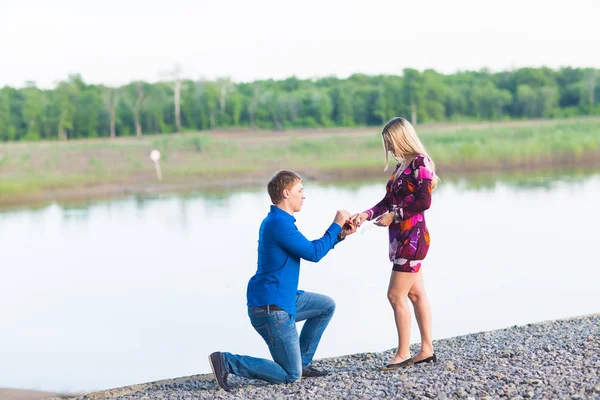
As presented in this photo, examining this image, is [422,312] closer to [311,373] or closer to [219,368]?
[311,373]

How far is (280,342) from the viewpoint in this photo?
189 inches

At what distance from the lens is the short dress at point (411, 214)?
493 centimetres

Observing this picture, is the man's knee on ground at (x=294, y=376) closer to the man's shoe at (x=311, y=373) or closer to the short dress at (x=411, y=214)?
the man's shoe at (x=311, y=373)

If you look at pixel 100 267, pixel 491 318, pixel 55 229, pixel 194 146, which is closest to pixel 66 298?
pixel 100 267

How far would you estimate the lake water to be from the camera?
23.0 feet

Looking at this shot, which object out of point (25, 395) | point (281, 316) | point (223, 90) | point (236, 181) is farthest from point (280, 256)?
point (223, 90)

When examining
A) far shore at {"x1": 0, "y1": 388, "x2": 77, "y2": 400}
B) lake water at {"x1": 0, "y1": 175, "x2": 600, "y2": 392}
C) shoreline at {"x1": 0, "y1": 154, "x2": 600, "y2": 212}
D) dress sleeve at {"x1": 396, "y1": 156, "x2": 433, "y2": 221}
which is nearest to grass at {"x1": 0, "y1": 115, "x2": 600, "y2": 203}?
shoreline at {"x1": 0, "y1": 154, "x2": 600, "y2": 212}

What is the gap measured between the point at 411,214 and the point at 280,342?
3.53 ft

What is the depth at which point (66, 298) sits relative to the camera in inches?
378

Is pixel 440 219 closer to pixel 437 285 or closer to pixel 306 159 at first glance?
pixel 437 285

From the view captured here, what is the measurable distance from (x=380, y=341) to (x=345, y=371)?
64.7 inches

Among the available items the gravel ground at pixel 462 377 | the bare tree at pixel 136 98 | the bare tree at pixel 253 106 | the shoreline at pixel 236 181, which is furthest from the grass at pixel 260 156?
the gravel ground at pixel 462 377

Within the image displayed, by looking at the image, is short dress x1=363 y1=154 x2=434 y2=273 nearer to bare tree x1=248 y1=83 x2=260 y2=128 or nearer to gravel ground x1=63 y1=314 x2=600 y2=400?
gravel ground x1=63 y1=314 x2=600 y2=400

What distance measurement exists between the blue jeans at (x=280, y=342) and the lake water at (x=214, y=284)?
150 cm
